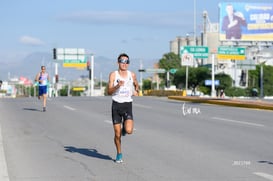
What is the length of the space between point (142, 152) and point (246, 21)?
187 ft

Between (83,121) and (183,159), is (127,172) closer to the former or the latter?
(183,159)

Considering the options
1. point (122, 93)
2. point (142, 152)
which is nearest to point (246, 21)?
point (142, 152)

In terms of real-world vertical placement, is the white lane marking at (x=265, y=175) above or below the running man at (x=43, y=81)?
below

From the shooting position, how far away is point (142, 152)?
40.2 feet

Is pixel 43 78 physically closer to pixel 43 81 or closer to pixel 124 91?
pixel 43 81

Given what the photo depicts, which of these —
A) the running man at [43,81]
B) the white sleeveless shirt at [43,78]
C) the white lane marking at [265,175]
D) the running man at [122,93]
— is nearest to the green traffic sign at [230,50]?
the running man at [43,81]

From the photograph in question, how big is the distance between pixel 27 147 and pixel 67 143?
1.08 m

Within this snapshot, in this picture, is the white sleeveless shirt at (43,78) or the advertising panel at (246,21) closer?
the white sleeveless shirt at (43,78)

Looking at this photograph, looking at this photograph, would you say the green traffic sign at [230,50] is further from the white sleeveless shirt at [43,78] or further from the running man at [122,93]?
the running man at [122,93]

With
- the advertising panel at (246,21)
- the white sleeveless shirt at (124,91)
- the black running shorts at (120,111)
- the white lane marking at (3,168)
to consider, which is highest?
the advertising panel at (246,21)

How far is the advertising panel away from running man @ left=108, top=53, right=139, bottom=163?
57.8 metres

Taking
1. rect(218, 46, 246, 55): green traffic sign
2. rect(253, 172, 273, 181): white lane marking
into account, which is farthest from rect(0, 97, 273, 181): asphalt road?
rect(218, 46, 246, 55): green traffic sign

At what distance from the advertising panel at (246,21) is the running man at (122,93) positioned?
190 feet

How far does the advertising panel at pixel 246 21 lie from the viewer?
66.6m
